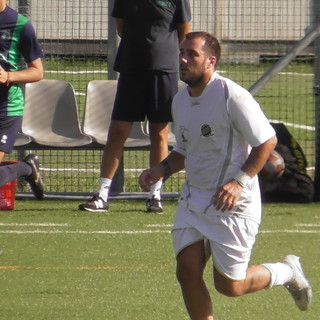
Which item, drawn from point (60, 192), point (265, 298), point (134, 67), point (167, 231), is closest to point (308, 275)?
point (265, 298)

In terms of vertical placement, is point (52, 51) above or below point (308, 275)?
above

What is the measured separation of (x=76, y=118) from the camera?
1223 cm

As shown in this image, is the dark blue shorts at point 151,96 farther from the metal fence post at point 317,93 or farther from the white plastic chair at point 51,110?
the metal fence post at point 317,93

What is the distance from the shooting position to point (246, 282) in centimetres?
636

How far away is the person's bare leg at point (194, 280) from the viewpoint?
6.13 meters

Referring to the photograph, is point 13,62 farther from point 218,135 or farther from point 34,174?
point 218,135

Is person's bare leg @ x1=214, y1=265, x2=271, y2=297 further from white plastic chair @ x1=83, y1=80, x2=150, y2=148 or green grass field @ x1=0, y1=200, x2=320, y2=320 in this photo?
white plastic chair @ x1=83, y1=80, x2=150, y2=148

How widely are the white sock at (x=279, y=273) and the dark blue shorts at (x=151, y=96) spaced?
394 centimetres

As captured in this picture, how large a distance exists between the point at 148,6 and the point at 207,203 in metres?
4.58

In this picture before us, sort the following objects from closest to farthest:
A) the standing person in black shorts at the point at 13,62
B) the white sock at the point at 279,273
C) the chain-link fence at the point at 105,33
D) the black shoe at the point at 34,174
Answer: the white sock at the point at 279,273
the standing person in black shorts at the point at 13,62
the black shoe at the point at 34,174
the chain-link fence at the point at 105,33

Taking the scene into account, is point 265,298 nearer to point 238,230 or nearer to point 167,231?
point 238,230

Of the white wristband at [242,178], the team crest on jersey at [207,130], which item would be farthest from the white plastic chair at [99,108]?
the white wristband at [242,178]

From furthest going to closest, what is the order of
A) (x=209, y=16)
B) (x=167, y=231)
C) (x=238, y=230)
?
(x=209, y=16) → (x=167, y=231) → (x=238, y=230)

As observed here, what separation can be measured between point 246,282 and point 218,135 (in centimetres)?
81
